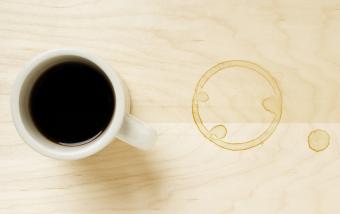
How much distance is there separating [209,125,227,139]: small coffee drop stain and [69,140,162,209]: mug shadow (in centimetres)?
7

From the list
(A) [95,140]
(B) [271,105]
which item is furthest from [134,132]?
(B) [271,105]

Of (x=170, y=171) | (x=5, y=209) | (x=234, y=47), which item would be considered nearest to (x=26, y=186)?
(x=5, y=209)

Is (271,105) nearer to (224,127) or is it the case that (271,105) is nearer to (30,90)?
(224,127)

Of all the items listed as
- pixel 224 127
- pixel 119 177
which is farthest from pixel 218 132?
pixel 119 177

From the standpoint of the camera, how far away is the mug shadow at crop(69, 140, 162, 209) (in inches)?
21.4

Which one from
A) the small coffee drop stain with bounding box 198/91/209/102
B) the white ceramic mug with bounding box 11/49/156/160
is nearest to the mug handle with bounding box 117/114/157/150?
the white ceramic mug with bounding box 11/49/156/160

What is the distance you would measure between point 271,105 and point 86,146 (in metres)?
0.20

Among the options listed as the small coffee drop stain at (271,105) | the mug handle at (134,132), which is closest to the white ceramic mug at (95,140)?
the mug handle at (134,132)

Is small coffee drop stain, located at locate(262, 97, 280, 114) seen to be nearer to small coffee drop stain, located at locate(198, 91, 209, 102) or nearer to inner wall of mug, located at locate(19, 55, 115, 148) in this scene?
small coffee drop stain, located at locate(198, 91, 209, 102)

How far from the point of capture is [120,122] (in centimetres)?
46

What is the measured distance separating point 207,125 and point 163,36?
0.33ft

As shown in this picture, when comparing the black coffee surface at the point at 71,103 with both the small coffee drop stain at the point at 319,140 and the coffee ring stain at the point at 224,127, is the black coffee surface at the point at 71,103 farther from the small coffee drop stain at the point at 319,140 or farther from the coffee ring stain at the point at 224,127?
the small coffee drop stain at the point at 319,140

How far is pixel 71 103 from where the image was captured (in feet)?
1.68

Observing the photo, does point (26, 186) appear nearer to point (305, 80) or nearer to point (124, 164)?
point (124, 164)
